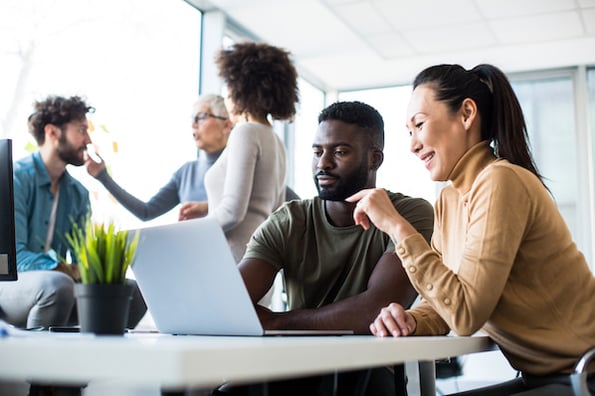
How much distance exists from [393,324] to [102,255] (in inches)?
23.3

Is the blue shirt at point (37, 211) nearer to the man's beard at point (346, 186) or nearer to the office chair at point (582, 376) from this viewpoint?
the man's beard at point (346, 186)

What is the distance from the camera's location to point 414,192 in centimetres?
635

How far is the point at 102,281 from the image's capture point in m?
0.95

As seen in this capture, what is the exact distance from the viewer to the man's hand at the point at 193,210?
8.93 ft

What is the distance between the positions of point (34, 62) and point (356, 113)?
6.48 ft

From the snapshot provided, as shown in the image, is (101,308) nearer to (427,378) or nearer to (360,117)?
(427,378)

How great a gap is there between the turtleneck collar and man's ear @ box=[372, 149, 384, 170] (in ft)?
1.81

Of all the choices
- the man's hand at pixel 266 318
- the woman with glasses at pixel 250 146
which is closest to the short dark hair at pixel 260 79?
the woman with glasses at pixel 250 146

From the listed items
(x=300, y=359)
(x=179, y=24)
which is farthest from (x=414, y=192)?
(x=300, y=359)

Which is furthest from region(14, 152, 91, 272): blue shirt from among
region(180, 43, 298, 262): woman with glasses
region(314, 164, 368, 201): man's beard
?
region(314, 164, 368, 201): man's beard

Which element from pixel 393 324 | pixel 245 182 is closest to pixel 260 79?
pixel 245 182

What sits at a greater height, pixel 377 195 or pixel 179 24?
pixel 179 24

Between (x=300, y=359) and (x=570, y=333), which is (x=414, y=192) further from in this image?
(x=300, y=359)

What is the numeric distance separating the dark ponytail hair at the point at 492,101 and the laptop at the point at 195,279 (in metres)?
0.55
